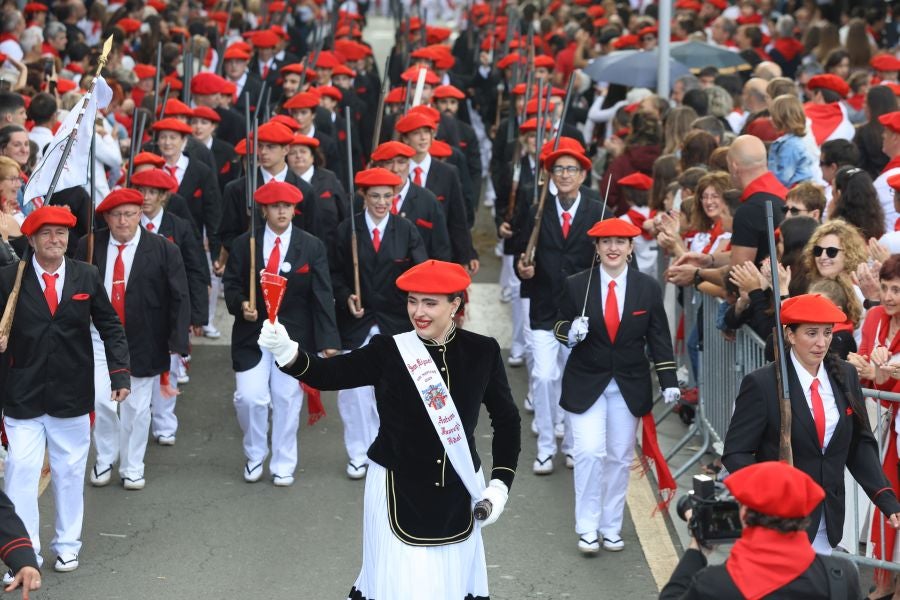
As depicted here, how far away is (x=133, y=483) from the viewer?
10039 millimetres

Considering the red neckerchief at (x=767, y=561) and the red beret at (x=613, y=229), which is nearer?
the red neckerchief at (x=767, y=561)

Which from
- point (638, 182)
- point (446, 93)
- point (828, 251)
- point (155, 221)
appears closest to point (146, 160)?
point (155, 221)

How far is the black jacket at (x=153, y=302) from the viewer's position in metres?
10.1

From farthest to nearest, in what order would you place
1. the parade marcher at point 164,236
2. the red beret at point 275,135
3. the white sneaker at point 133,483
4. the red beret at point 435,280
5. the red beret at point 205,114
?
1. the red beret at point 205,114
2. the red beret at point 275,135
3. the parade marcher at point 164,236
4. the white sneaker at point 133,483
5. the red beret at point 435,280

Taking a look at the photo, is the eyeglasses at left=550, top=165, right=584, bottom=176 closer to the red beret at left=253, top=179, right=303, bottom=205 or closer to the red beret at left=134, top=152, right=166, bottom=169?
the red beret at left=253, top=179, right=303, bottom=205

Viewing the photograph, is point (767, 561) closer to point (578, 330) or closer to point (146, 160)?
point (578, 330)

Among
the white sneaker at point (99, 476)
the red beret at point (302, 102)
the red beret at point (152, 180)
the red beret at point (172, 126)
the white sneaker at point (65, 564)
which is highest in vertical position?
the red beret at point (152, 180)

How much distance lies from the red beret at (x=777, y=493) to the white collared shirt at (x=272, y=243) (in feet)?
19.4

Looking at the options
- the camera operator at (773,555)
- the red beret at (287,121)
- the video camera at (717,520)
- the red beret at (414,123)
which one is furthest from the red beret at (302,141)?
the camera operator at (773,555)

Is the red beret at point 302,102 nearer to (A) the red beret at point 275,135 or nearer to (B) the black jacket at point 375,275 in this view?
(A) the red beret at point 275,135

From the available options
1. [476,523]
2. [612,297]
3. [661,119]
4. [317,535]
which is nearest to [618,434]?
[612,297]

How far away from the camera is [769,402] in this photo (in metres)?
6.80

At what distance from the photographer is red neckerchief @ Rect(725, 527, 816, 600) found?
474 centimetres

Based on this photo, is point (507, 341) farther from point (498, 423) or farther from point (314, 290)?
point (498, 423)
